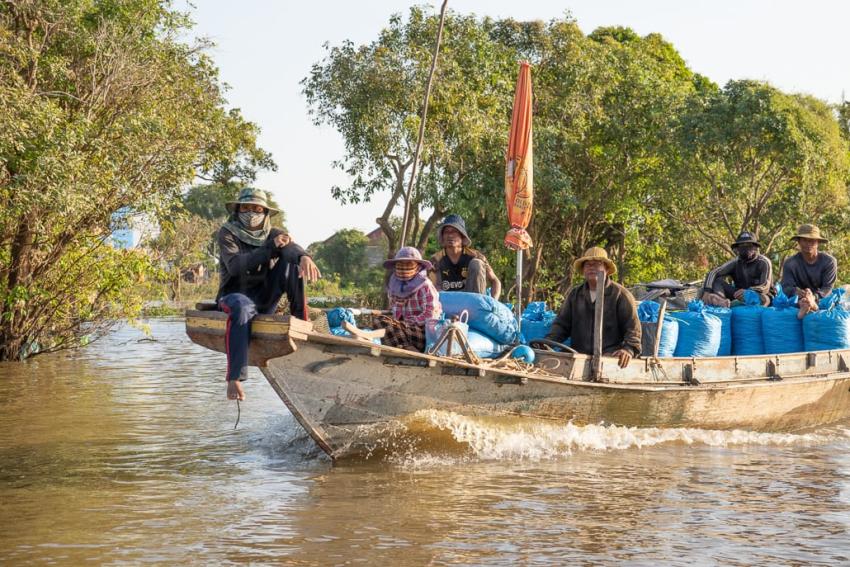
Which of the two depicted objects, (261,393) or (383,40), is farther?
(383,40)

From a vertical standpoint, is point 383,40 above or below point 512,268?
above

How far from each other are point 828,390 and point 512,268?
807 inches

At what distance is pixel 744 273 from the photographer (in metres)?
12.1

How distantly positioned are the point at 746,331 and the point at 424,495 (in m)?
4.77

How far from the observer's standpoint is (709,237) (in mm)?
30094

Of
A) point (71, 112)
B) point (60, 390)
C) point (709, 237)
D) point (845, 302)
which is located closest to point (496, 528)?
point (845, 302)

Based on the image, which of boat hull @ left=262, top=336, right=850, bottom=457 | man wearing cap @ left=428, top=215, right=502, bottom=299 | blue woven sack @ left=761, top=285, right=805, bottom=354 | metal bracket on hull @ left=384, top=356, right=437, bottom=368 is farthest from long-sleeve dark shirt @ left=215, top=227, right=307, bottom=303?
blue woven sack @ left=761, top=285, right=805, bottom=354

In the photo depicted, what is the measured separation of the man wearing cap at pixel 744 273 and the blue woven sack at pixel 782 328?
1.88ft

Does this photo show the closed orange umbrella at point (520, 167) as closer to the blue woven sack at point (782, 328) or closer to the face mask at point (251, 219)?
the blue woven sack at point (782, 328)

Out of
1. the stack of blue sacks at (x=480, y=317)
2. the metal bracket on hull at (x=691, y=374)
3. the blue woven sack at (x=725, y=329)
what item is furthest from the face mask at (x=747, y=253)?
the stack of blue sacks at (x=480, y=317)

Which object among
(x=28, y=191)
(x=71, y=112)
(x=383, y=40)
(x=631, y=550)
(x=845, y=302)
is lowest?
(x=631, y=550)

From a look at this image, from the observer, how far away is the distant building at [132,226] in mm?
17031

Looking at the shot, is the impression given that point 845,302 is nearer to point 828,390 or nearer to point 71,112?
point 828,390

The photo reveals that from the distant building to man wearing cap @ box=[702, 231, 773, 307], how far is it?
A: 360 inches
